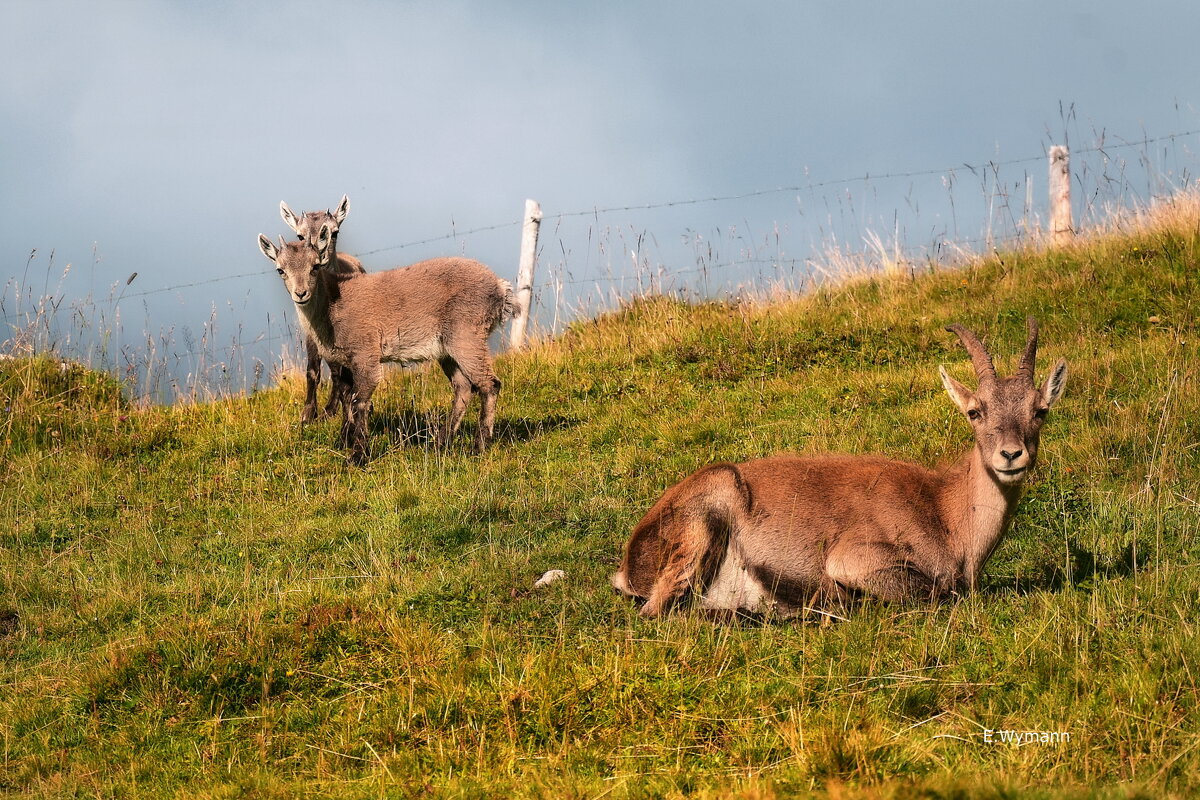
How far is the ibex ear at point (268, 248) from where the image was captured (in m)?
11.2

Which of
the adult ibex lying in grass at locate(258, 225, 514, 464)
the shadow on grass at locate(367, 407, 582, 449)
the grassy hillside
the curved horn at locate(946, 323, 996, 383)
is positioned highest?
the adult ibex lying in grass at locate(258, 225, 514, 464)

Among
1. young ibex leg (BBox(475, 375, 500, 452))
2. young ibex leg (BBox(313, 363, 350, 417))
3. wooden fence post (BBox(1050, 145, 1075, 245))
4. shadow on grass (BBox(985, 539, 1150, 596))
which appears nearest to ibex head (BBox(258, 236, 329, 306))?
young ibex leg (BBox(313, 363, 350, 417))

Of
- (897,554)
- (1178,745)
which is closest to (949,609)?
(897,554)

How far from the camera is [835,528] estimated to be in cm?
584

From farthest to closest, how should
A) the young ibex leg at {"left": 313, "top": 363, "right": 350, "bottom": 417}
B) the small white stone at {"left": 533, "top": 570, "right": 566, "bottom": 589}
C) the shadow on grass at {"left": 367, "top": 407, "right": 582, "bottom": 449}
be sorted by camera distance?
the young ibex leg at {"left": 313, "top": 363, "right": 350, "bottom": 417} < the shadow on grass at {"left": 367, "top": 407, "right": 582, "bottom": 449} < the small white stone at {"left": 533, "top": 570, "right": 566, "bottom": 589}

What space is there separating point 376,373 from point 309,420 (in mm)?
1413

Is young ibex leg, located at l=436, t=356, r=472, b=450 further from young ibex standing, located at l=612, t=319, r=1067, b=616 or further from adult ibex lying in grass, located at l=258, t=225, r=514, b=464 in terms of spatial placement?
young ibex standing, located at l=612, t=319, r=1067, b=616

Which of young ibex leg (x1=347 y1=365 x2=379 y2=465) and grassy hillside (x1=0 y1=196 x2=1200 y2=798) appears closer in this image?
grassy hillside (x1=0 y1=196 x2=1200 y2=798)

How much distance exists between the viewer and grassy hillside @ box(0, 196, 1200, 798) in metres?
4.16

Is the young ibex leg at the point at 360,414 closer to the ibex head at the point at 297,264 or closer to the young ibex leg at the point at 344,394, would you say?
the young ibex leg at the point at 344,394

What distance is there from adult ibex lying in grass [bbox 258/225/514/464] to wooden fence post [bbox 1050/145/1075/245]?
7.86 m

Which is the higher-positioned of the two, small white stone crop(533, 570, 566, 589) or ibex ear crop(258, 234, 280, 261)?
ibex ear crop(258, 234, 280, 261)

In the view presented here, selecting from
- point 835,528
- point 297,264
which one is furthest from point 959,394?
point 297,264

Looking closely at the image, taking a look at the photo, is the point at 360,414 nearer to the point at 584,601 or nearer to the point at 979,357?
the point at 584,601
